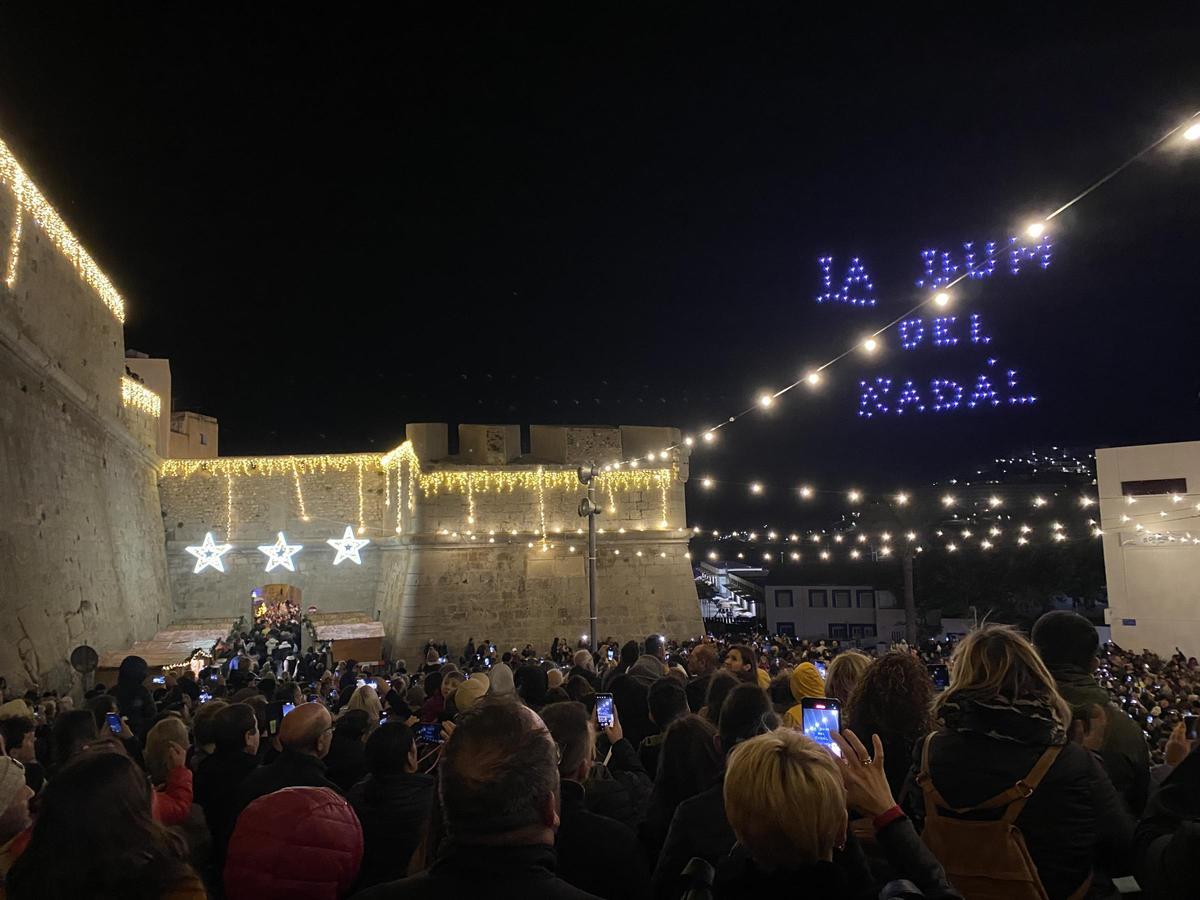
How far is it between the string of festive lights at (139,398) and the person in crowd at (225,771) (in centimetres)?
1674

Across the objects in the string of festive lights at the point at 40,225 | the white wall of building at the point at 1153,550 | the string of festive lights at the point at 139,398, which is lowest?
the white wall of building at the point at 1153,550

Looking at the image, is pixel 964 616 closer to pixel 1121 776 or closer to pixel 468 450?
pixel 468 450

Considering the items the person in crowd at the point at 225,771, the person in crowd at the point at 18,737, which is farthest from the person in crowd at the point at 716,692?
the person in crowd at the point at 18,737

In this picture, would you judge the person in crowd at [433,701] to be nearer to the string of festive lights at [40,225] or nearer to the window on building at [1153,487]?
the string of festive lights at [40,225]

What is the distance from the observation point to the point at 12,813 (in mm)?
2490

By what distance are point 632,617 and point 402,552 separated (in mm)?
6137

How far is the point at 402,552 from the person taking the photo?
800 inches

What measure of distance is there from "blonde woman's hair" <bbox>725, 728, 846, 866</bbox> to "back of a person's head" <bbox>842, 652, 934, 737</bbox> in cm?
132

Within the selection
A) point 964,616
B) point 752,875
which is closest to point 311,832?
point 752,875

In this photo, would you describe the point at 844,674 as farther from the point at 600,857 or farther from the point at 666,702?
the point at 600,857

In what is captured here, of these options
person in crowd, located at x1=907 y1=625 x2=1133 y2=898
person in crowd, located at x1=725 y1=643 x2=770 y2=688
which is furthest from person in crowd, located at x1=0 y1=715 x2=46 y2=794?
person in crowd, located at x1=907 y1=625 x2=1133 y2=898

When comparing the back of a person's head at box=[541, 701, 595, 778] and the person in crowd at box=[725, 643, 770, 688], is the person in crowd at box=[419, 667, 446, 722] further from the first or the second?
the back of a person's head at box=[541, 701, 595, 778]

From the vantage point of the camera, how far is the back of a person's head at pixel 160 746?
3.40 meters

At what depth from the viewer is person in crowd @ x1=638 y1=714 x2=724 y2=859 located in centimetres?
270
